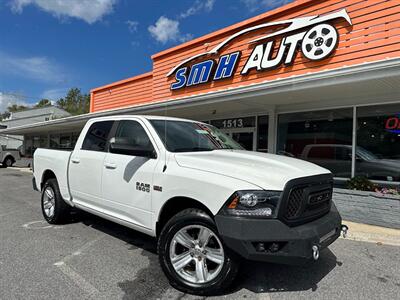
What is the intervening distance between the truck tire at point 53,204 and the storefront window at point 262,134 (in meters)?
6.60

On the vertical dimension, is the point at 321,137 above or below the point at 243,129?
below

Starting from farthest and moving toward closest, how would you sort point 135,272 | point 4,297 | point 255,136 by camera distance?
point 255,136
point 135,272
point 4,297

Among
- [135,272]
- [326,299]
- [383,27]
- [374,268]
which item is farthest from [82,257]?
[383,27]

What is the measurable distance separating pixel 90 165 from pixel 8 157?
2278 centimetres

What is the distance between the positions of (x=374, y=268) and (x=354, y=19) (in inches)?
259

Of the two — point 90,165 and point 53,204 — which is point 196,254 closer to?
point 90,165

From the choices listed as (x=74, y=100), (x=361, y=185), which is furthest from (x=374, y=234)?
(x=74, y=100)

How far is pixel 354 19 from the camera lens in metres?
8.12

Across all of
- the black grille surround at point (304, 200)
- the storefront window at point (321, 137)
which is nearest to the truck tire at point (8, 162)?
the storefront window at point (321, 137)

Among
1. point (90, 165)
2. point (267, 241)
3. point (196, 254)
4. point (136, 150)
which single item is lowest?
point (196, 254)

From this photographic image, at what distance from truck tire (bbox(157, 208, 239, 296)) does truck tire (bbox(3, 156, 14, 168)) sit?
80.4ft

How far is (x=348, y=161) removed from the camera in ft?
27.5

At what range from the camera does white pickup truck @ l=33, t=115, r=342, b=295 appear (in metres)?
2.91

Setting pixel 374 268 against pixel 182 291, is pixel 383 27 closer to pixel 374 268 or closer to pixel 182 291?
pixel 374 268
